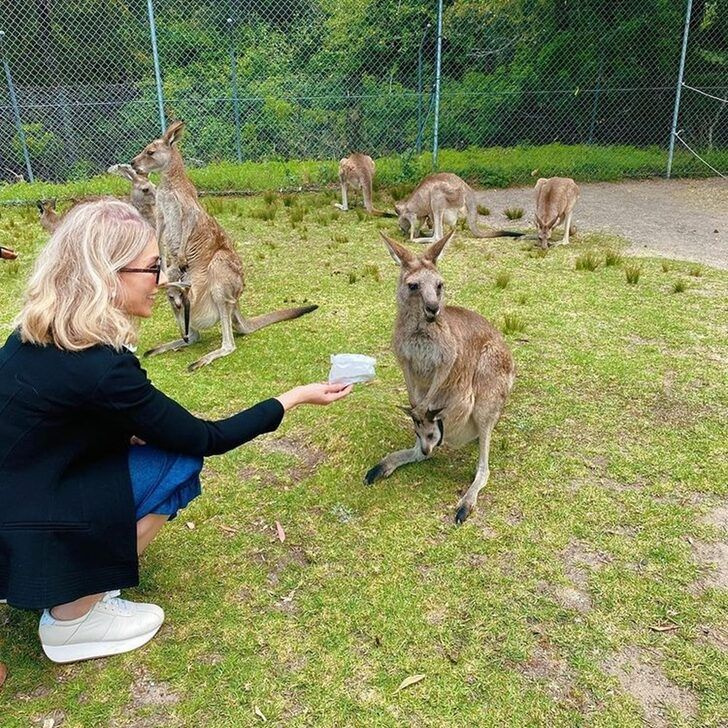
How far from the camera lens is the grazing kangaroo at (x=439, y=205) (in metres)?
7.12

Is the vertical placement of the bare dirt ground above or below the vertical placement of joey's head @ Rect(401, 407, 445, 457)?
above

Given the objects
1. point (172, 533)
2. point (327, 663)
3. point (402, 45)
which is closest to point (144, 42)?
point (402, 45)

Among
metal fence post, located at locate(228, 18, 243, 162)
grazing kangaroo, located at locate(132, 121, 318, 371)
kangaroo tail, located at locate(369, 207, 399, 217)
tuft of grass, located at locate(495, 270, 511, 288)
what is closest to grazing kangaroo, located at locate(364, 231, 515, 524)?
grazing kangaroo, located at locate(132, 121, 318, 371)

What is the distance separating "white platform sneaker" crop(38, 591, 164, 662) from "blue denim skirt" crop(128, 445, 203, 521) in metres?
0.33

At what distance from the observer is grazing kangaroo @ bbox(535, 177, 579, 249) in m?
6.45

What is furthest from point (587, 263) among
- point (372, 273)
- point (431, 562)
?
point (431, 562)

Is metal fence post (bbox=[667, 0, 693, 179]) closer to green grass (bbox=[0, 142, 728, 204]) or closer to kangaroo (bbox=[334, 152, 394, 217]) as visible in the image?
green grass (bbox=[0, 142, 728, 204])

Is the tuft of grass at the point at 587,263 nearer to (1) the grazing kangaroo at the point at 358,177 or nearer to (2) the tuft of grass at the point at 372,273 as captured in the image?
(2) the tuft of grass at the point at 372,273

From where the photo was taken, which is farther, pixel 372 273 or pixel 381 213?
pixel 381 213

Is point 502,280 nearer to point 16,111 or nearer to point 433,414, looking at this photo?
point 433,414

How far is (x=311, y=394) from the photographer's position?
7.23 feet

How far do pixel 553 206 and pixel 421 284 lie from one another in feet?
14.0

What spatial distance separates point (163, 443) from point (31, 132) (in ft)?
30.7

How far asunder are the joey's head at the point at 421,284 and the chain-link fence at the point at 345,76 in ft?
22.8
